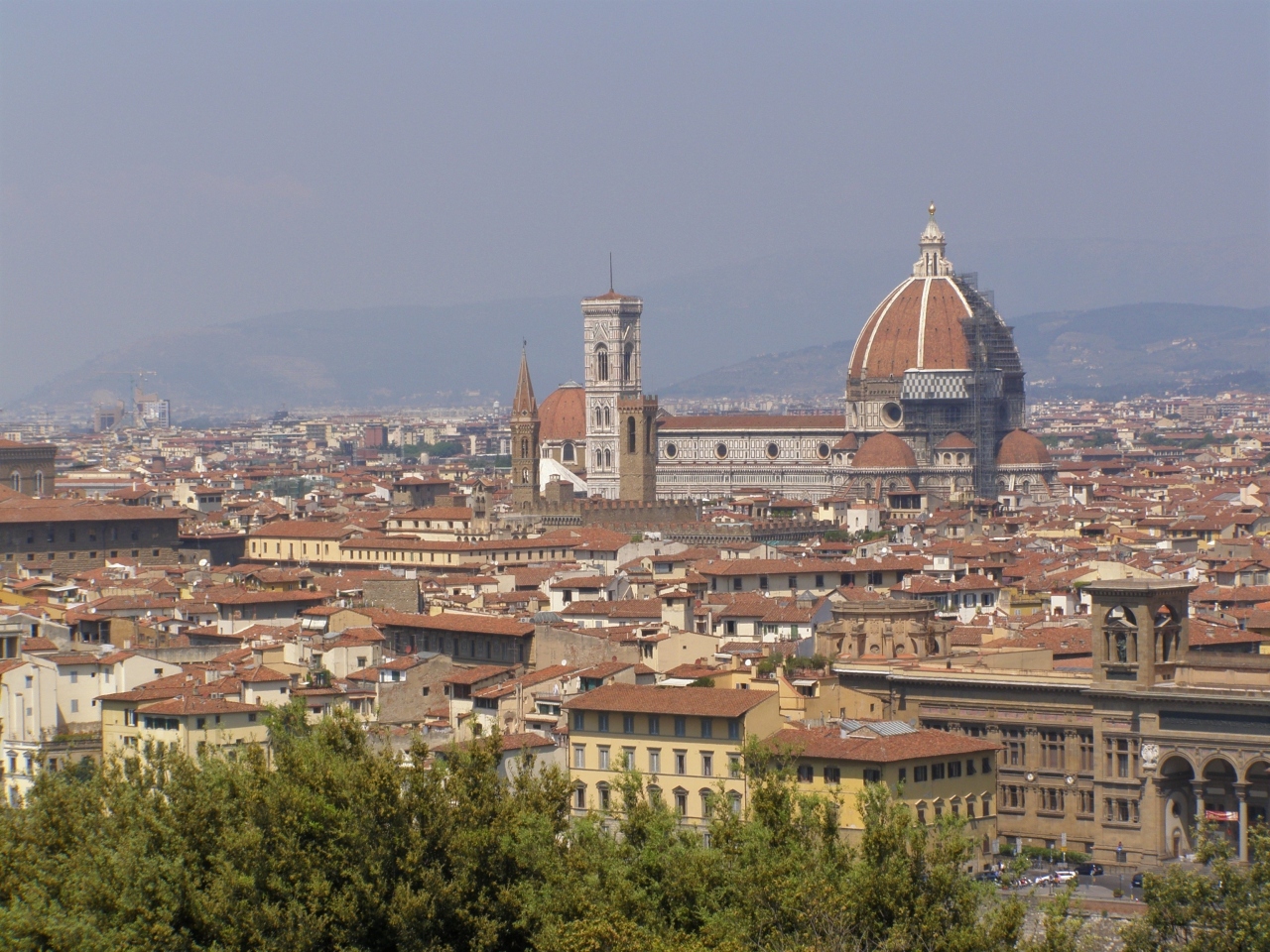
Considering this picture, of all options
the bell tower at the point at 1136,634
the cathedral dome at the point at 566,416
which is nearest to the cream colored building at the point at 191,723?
the bell tower at the point at 1136,634

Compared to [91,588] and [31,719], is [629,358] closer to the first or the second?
[91,588]

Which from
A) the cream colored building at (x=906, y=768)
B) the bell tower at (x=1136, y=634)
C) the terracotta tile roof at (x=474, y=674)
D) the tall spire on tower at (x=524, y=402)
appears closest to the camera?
the cream colored building at (x=906, y=768)

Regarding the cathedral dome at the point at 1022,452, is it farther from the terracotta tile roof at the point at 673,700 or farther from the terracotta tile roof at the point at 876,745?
the terracotta tile roof at the point at 876,745

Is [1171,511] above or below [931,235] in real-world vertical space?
below

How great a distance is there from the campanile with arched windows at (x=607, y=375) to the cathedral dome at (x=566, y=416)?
31.0ft

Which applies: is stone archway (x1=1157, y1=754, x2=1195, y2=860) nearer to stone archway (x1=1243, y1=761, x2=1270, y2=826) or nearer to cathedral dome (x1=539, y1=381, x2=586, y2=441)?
stone archway (x1=1243, y1=761, x2=1270, y2=826)

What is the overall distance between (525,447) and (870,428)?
25.2 meters

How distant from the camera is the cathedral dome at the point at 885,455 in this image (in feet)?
423

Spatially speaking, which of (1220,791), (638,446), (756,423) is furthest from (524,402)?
(1220,791)

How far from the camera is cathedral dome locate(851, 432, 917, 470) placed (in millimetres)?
129000

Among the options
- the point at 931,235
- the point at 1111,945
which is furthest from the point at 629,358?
the point at 1111,945

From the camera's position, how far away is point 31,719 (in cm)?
4662

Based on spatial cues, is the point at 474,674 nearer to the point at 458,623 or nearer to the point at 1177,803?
the point at 458,623

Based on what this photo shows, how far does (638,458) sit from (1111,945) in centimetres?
9190
